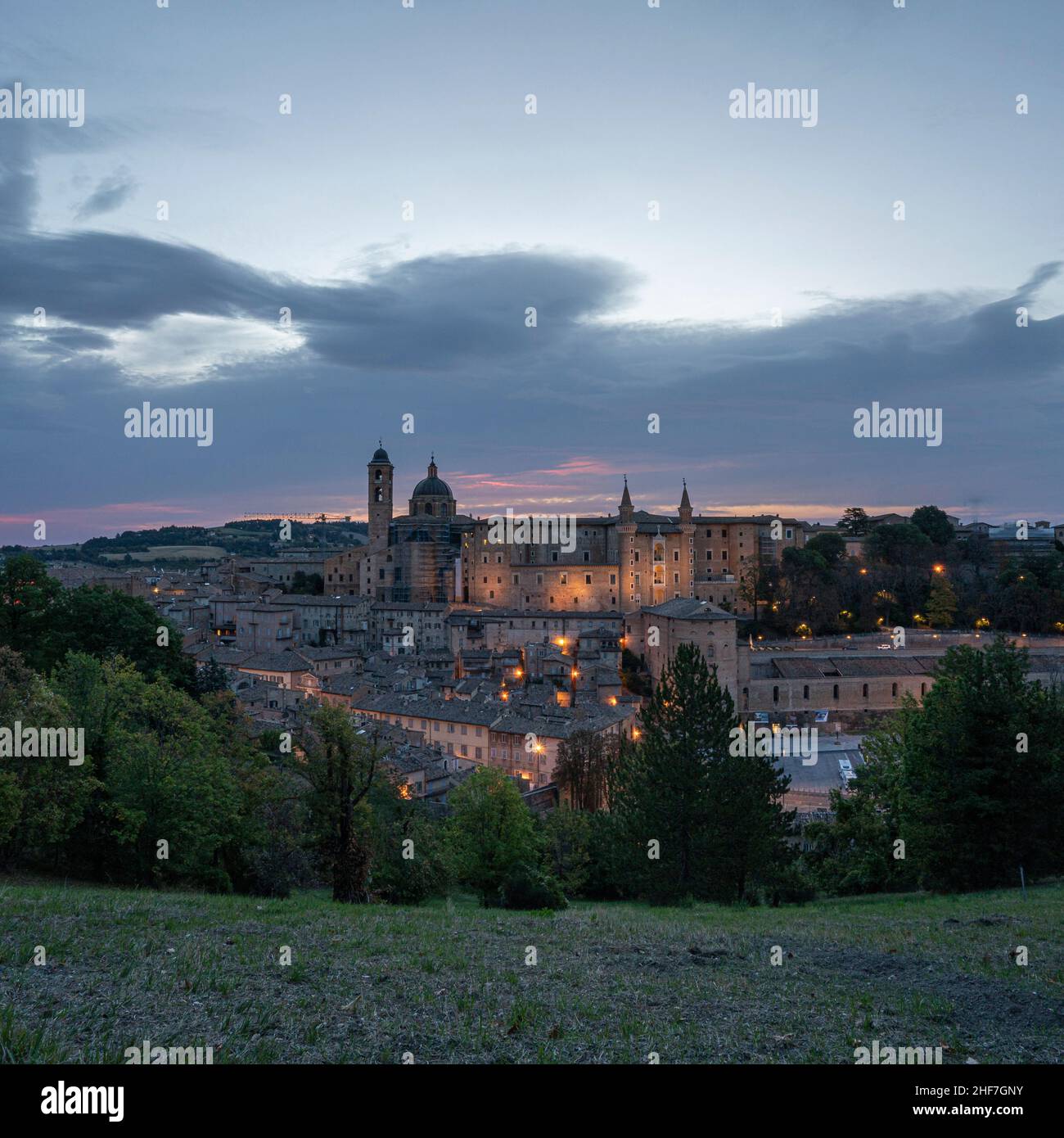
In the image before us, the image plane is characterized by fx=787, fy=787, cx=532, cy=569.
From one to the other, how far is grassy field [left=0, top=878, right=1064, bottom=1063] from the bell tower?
75528mm

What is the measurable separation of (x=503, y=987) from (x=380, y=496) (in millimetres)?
82320

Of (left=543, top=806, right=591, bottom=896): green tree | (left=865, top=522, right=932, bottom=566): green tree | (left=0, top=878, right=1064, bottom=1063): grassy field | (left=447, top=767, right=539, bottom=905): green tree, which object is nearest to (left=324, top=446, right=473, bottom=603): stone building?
(left=865, top=522, right=932, bottom=566): green tree

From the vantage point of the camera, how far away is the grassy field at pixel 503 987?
227 inches

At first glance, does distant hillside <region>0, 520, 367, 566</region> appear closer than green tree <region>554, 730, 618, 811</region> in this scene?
No

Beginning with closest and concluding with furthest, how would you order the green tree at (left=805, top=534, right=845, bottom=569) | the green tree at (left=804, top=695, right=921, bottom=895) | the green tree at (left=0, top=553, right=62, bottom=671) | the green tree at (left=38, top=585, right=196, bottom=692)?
1. the green tree at (left=804, top=695, right=921, bottom=895)
2. the green tree at (left=0, top=553, right=62, bottom=671)
3. the green tree at (left=38, top=585, right=196, bottom=692)
4. the green tree at (left=805, top=534, right=845, bottom=569)

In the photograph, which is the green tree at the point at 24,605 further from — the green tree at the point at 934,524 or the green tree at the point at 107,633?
the green tree at the point at 934,524

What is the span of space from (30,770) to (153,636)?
19054 mm

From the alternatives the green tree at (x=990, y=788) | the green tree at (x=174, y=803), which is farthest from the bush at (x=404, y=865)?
the green tree at (x=990, y=788)

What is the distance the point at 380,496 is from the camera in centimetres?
8719

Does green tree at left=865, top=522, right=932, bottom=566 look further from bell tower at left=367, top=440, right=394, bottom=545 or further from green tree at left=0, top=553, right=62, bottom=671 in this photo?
green tree at left=0, top=553, right=62, bottom=671

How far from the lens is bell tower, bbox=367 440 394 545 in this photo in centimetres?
8594

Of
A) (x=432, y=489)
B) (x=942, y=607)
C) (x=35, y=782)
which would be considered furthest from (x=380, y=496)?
(x=35, y=782)
